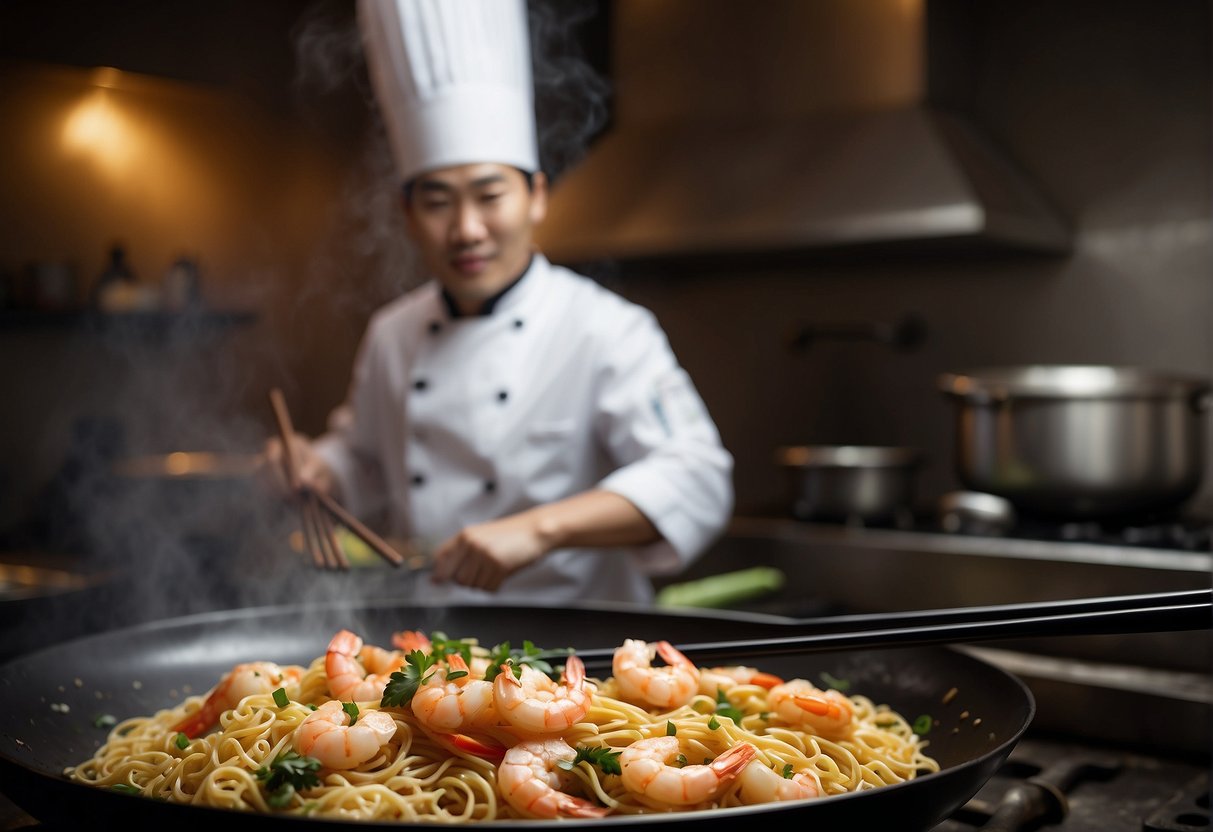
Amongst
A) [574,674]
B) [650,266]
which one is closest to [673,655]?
[574,674]

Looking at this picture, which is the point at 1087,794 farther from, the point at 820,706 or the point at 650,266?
the point at 650,266

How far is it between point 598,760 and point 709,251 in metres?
2.54

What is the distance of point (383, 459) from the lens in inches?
97.6

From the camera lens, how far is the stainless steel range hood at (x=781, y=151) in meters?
3.03

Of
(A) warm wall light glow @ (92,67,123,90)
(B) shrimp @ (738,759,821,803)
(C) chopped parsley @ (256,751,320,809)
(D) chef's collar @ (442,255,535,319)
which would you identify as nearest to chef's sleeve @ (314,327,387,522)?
(D) chef's collar @ (442,255,535,319)

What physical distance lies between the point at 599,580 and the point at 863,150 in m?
1.66

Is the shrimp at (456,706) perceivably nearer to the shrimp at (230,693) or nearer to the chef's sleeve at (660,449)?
the shrimp at (230,693)

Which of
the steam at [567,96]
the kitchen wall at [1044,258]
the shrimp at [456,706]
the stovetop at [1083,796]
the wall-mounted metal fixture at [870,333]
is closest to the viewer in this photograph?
the shrimp at [456,706]

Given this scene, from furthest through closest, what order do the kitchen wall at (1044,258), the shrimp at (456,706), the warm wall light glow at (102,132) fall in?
the warm wall light glow at (102,132) → the kitchen wall at (1044,258) → the shrimp at (456,706)

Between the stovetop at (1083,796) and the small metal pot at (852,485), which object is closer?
the stovetop at (1083,796)

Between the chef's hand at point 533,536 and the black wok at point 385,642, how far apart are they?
15 centimetres

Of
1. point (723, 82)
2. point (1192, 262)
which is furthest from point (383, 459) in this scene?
point (1192, 262)

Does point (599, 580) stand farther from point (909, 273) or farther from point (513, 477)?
point (909, 273)

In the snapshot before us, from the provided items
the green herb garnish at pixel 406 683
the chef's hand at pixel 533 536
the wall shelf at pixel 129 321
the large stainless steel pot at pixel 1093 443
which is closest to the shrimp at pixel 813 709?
the green herb garnish at pixel 406 683
